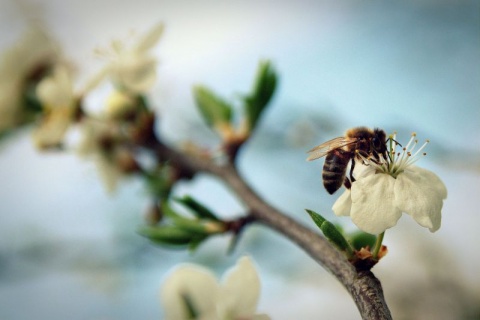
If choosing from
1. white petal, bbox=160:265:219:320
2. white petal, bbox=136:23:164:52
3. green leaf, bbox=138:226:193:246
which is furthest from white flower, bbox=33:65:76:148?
white petal, bbox=160:265:219:320

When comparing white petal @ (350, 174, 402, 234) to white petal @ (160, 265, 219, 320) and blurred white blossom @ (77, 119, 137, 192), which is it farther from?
blurred white blossom @ (77, 119, 137, 192)

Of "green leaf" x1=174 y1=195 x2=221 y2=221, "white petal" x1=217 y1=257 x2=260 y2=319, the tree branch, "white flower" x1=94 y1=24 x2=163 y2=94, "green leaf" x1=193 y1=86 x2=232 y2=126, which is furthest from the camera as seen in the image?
"green leaf" x1=193 y1=86 x2=232 y2=126

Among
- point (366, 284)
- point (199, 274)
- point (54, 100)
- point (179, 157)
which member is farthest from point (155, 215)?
point (366, 284)

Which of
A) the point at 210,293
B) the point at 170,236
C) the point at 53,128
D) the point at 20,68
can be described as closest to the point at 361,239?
the point at 210,293

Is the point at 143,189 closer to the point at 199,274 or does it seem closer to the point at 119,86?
the point at 119,86

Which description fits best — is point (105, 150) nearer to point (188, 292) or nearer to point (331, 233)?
point (188, 292)

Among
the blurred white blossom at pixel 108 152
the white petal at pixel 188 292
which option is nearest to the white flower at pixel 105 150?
the blurred white blossom at pixel 108 152

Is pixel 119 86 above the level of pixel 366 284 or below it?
above
